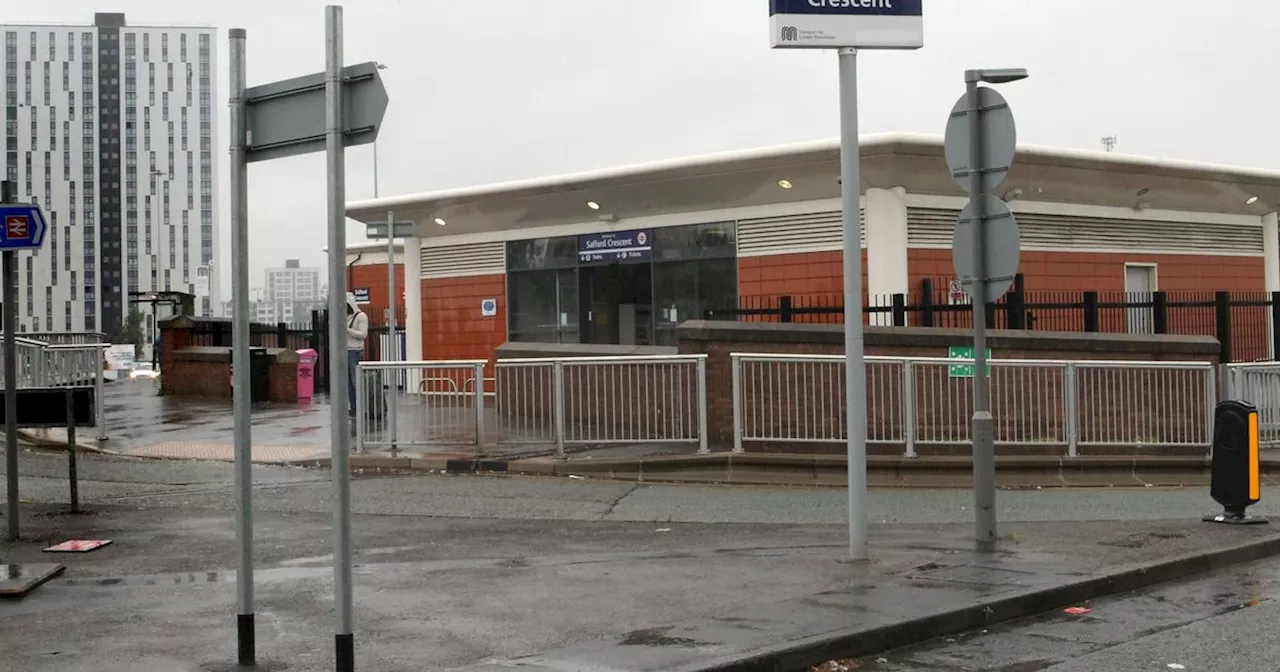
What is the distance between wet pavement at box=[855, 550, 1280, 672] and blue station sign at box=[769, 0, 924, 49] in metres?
3.95

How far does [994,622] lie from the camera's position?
7.33 meters

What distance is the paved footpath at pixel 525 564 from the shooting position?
250 inches

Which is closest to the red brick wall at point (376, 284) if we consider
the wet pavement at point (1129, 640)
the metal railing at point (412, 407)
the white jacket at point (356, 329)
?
the white jacket at point (356, 329)

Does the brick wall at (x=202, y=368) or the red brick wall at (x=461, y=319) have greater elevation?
the red brick wall at (x=461, y=319)

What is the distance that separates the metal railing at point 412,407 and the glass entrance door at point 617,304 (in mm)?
11841

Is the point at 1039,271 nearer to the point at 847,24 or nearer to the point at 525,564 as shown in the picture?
the point at 847,24

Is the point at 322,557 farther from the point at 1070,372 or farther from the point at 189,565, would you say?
the point at 1070,372

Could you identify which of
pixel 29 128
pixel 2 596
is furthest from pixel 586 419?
pixel 29 128

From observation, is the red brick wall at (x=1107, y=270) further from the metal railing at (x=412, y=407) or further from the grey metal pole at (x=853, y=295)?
the grey metal pole at (x=853, y=295)

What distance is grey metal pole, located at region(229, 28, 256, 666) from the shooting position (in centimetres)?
561

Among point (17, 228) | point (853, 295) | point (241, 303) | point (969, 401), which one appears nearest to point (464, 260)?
point (969, 401)

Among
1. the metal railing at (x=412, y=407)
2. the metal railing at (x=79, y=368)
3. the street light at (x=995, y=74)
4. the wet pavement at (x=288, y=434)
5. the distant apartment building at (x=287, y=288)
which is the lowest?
the wet pavement at (x=288, y=434)

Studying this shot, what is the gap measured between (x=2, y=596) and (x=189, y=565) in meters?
1.37

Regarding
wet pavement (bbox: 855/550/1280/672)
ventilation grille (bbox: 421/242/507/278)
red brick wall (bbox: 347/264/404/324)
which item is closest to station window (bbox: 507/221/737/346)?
ventilation grille (bbox: 421/242/507/278)
